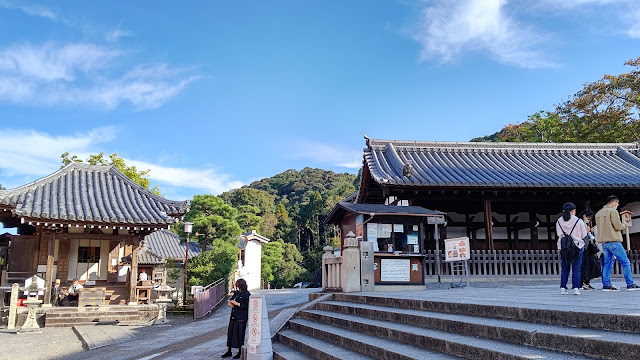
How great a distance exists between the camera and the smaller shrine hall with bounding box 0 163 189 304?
1638 centimetres

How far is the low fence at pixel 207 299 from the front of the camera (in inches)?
625

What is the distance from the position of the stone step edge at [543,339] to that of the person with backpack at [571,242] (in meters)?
3.23

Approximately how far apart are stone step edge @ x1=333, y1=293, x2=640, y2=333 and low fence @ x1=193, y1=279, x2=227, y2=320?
978 cm

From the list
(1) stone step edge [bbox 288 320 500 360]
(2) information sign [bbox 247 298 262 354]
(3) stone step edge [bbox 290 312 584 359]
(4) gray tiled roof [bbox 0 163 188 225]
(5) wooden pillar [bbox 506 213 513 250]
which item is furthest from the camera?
(5) wooden pillar [bbox 506 213 513 250]

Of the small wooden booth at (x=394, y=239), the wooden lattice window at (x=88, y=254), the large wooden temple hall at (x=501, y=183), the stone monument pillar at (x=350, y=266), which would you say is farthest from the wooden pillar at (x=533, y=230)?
the wooden lattice window at (x=88, y=254)

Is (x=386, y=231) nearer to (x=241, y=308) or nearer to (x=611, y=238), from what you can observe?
(x=241, y=308)

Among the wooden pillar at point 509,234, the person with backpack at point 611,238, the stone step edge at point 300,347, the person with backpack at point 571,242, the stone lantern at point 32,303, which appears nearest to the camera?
the stone step edge at point 300,347

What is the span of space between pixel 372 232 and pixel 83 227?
1132 cm

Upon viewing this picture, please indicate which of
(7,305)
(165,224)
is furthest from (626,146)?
(7,305)

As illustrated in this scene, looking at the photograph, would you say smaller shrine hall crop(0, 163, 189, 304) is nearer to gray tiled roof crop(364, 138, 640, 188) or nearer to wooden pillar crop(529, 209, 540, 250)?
gray tiled roof crop(364, 138, 640, 188)

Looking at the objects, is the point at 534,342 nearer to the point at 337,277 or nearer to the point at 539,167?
the point at 337,277

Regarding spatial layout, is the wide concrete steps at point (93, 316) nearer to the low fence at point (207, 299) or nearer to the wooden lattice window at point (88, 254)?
the low fence at point (207, 299)

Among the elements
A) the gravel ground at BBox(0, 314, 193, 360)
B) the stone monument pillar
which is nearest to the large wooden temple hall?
the stone monument pillar

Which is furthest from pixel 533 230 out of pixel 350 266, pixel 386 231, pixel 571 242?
pixel 571 242
